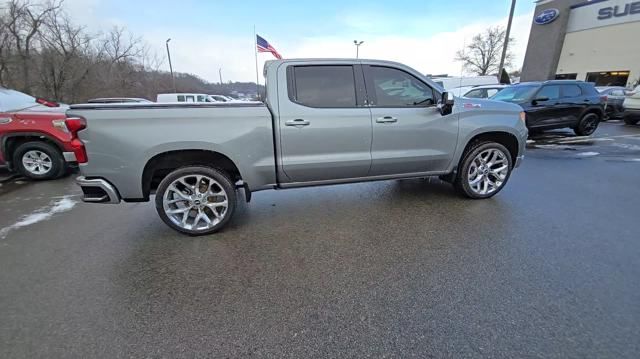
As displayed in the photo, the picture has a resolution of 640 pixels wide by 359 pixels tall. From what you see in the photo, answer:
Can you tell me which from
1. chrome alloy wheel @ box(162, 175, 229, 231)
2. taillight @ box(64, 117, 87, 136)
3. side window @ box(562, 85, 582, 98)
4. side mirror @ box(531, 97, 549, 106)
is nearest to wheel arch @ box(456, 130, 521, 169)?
chrome alloy wheel @ box(162, 175, 229, 231)

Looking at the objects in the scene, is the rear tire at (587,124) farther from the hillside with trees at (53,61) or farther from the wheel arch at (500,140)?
the hillside with trees at (53,61)

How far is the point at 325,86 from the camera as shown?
3674mm

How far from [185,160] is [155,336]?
1973mm

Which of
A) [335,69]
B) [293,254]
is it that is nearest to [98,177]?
[293,254]

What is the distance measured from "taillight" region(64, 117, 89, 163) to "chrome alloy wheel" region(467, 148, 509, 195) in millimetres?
4731

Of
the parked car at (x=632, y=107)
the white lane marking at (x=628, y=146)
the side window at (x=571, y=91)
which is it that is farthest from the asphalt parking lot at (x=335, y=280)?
the parked car at (x=632, y=107)

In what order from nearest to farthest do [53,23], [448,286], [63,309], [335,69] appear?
[63,309] → [448,286] → [335,69] → [53,23]

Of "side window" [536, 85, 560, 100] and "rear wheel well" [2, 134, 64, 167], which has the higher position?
"side window" [536, 85, 560, 100]

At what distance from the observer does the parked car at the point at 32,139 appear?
5602 millimetres

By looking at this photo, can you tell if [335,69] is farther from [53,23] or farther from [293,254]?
[53,23]

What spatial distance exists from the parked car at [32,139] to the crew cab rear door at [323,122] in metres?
4.82

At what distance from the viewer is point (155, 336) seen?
2.08 meters

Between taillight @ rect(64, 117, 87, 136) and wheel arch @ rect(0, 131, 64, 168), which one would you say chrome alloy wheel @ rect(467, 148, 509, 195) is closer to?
taillight @ rect(64, 117, 87, 136)

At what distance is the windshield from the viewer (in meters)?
9.02
